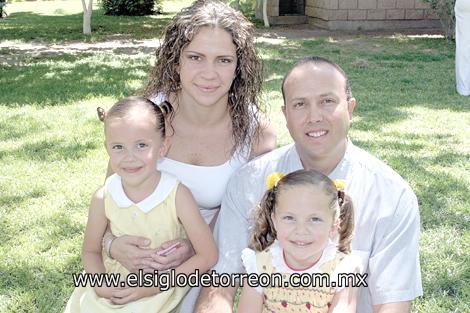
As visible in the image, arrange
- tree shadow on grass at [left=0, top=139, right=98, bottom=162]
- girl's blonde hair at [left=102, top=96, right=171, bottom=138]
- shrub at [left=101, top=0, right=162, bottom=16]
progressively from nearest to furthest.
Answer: girl's blonde hair at [left=102, top=96, right=171, bottom=138], tree shadow on grass at [left=0, top=139, right=98, bottom=162], shrub at [left=101, top=0, right=162, bottom=16]

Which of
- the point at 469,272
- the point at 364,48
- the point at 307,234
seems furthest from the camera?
the point at 364,48

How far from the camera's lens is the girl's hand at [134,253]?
2488mm

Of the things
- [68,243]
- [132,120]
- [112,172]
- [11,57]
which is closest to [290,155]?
[132,120]

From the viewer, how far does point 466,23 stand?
8750 millimetres

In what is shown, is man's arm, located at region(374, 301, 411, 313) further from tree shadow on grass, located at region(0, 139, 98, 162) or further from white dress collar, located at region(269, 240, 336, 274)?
tree shadow on grass, located at region(0, 139, 98, 162)

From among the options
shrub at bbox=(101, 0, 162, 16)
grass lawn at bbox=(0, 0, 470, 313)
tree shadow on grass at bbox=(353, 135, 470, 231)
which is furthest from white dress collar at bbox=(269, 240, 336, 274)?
shrub at bbox=(101, 0, 162, 16)

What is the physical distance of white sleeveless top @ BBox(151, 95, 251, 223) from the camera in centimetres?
279

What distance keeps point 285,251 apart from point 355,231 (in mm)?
265

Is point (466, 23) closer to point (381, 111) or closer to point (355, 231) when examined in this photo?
point (381, 111)

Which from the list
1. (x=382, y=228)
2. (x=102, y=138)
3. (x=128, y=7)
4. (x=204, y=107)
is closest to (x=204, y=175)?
(x=204, y=107)

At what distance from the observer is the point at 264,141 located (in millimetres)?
2895

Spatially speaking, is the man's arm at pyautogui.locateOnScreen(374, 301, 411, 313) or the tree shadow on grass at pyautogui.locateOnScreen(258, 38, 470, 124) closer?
the man's arm at pyautogui.locateOnScreen(374, 301, 411, 313)

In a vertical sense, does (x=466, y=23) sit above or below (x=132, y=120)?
above

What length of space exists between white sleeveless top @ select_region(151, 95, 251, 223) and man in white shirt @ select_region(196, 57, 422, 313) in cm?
27
